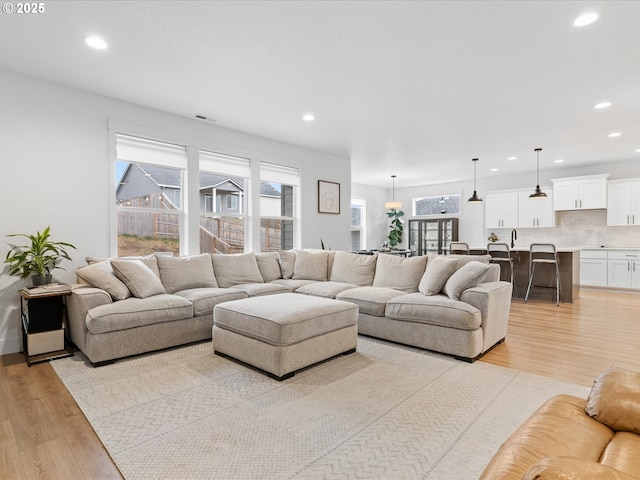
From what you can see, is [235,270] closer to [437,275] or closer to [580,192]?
[437,275]

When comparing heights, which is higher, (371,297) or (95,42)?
(95,42)

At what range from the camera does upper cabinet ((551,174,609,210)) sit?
22.9 ft

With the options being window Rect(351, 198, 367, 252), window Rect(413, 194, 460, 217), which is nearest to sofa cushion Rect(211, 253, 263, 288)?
window Rect(351, 198, 367, 252)

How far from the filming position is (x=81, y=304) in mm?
2943

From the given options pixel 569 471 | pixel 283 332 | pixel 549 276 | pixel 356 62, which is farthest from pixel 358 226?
pixel 569 471

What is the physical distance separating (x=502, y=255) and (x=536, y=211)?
2307 mm

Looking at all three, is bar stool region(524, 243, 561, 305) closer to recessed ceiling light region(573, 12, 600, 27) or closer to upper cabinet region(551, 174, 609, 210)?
upper cabinet region(551, 174, 609, 210)

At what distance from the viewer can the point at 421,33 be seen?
2.63 meters

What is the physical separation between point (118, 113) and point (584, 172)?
8467mm

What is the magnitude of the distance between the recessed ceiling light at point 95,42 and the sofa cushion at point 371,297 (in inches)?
119

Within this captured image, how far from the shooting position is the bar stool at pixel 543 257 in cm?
563

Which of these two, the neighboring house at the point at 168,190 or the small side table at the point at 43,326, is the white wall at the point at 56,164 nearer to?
the neighboring house at the point at 168,190

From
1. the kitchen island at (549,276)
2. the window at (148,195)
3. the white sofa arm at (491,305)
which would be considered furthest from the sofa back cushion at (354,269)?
the kitchen island at (549,276)

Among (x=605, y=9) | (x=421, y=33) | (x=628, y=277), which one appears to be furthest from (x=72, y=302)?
(x=628, y=277)
